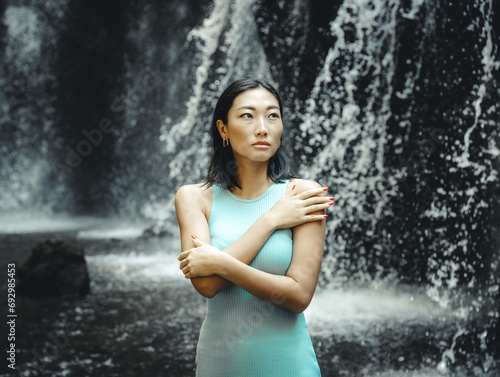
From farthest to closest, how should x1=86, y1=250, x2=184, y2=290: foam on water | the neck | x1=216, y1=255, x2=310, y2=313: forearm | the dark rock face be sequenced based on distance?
1. x1=86, y1=250, x2=184, y2=290: foam on water
2. the dark rock face
3. the neck
4. x1=216, y1=255, x2=310, y2=313: forearm

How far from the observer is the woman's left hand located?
5.11ft

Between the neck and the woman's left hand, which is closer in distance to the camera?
A: the woman's left hand

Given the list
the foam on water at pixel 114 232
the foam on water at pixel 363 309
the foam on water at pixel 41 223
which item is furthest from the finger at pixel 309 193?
the foam on water at pixel 41 223

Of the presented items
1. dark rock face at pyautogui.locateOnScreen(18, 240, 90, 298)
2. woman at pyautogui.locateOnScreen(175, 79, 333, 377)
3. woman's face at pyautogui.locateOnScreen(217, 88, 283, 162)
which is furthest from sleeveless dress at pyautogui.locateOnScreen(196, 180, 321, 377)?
Result: dark rock face at pyautogui.locateOnScreen(18, 240, 90, 298)

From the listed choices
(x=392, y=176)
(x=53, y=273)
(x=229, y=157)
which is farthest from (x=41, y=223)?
(x=229, y=157)

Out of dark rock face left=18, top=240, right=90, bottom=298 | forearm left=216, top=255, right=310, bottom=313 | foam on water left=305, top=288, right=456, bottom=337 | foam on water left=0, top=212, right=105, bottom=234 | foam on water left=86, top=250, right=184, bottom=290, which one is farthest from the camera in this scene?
foam on water left=0, top=212, right=105, bottom=234

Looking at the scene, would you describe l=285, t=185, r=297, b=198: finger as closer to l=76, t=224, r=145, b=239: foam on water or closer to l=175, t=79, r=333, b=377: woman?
l=175, t=79, r=333, b=377: woman

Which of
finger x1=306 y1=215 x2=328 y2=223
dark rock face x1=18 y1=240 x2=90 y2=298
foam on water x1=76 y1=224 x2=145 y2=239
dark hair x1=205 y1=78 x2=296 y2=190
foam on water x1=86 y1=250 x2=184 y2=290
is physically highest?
dark hair x1=205 y1=78 x2=296 y2=190

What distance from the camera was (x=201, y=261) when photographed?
1.57m

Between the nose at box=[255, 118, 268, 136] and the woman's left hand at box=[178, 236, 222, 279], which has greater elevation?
the nose at box=[255, 118, 268, 136]

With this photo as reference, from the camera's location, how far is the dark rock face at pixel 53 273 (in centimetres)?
609

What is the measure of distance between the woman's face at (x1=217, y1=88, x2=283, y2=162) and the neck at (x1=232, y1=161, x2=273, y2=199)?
9 centimetres

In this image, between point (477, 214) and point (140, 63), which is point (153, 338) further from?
point (140, 63)

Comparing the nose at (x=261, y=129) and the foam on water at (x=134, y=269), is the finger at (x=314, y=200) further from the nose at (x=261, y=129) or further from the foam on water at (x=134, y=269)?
the foam on water at (x=134, y=269)
